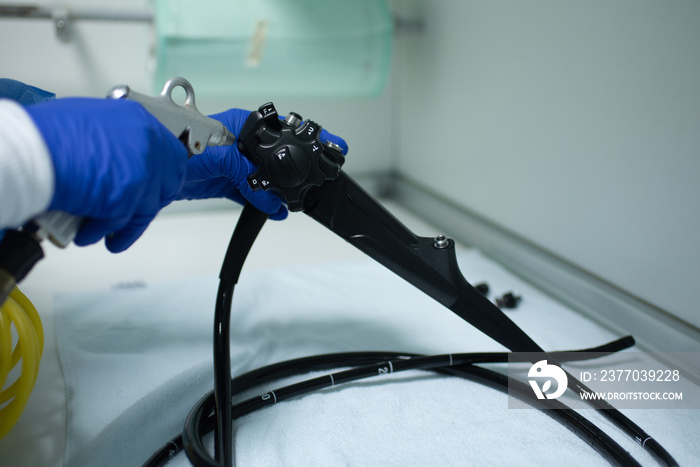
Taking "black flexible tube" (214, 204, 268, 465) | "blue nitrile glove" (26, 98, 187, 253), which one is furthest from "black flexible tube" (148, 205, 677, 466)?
"blue nitrile glove" (26, 98, 187, 253)

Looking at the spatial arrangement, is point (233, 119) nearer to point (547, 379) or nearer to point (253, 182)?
point (253, 182)

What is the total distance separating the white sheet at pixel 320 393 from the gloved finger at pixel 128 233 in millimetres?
236

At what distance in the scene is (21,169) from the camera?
46cm

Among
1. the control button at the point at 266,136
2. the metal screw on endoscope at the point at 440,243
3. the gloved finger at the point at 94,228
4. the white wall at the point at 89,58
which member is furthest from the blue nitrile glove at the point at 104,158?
the white wall at the point at 89,58

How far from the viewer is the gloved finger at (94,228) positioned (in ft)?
1.84

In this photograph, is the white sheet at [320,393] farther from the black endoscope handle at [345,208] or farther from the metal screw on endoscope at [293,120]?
the metal screw on endoscope at [293,120]

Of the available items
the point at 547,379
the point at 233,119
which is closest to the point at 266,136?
the point at 233,119

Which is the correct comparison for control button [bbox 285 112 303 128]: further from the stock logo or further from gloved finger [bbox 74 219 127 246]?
the stock logo

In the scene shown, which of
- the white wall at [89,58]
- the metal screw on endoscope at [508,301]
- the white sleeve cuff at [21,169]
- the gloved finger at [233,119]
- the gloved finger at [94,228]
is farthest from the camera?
the white wall at [89,58]

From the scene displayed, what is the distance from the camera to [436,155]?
163 cm

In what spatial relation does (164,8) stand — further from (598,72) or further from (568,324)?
(568,324)

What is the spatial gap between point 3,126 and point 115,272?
895 millimetres

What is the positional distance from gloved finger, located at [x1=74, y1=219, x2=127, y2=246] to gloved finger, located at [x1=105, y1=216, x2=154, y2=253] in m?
0.04

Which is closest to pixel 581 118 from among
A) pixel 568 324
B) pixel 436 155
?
pixel 568 324
